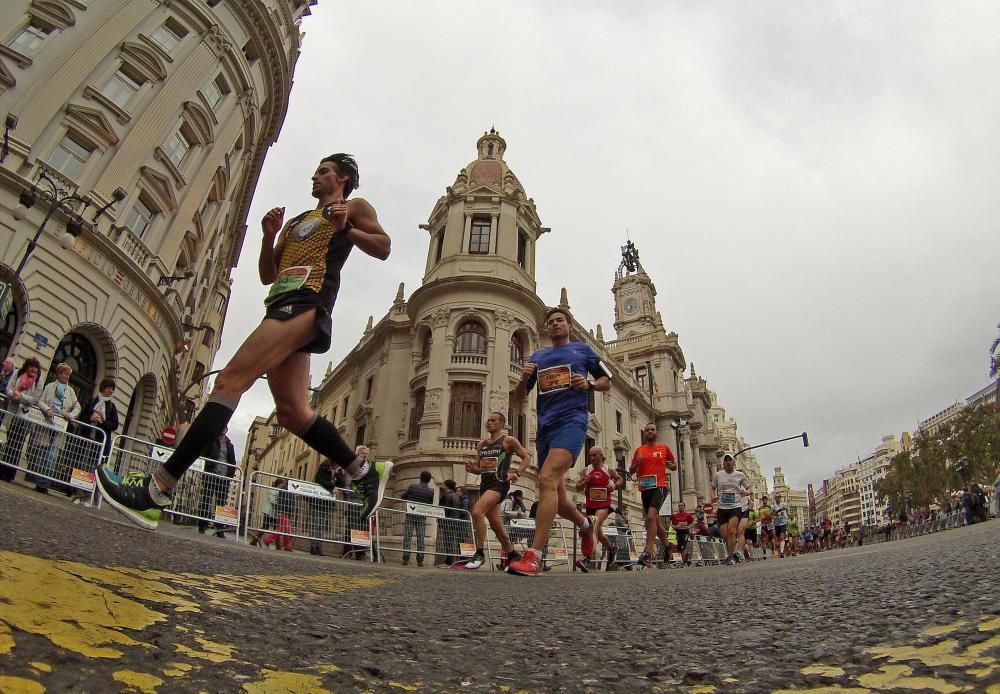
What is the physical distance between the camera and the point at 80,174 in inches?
621

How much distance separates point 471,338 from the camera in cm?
2661

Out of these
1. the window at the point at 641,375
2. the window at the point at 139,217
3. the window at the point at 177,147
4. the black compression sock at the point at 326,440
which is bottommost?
the black compression sock at the point at 326,440

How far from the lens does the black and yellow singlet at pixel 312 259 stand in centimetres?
306

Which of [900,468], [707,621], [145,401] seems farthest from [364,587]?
[900,468]

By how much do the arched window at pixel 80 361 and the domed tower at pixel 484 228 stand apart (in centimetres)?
1457

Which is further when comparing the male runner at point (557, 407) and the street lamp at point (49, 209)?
the street lamp at point (49, 209)

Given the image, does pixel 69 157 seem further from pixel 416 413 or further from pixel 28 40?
pixel 416 413

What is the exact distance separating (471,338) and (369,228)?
76.1 feet

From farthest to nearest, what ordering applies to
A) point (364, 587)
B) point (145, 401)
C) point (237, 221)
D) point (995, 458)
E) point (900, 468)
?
1. point (900, 468)
2. point (995, 458)
3. point (237, 221)
4. point (145, 401)
5. point (364, 587)

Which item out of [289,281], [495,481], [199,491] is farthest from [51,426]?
[289,281]

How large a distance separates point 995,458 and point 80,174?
4845 cm

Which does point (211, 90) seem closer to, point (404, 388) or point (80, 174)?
point (80, 174)

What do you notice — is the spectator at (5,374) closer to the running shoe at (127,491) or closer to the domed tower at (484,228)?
the running shoe at (127,491)

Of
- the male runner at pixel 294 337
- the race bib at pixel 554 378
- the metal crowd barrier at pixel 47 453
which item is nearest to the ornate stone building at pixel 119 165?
the metal crowd barrier at pixel 47 453
